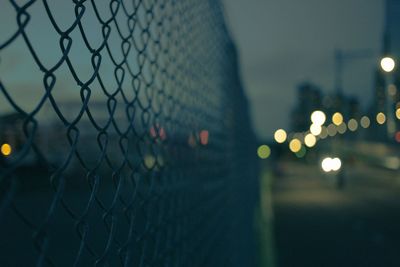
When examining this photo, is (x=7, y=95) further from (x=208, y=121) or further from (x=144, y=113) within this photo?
(x=208, y=121)

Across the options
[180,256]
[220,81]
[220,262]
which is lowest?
[220,262]

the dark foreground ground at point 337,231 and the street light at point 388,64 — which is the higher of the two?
the street light at point 388,64

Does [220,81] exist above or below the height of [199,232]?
above

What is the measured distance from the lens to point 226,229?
3.49m

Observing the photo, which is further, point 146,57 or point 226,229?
point 226,229

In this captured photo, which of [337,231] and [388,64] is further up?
[388,64]

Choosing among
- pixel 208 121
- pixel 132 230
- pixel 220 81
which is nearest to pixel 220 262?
pixel 208 121

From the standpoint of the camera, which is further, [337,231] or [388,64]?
[337,231]

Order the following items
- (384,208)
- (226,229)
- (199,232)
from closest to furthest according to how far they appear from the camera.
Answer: (199,232) < (226,229) < (384,208)

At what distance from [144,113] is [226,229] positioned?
6.70 ft

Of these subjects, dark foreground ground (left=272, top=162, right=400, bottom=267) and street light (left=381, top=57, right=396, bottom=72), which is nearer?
dark foreground ground (left=272, top=162, right=400, bottom=267)

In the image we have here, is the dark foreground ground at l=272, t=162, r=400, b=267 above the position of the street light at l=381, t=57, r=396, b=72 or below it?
below

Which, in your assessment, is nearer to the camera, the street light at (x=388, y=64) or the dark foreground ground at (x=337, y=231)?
the dark foreground ground at (x=337, y=231)

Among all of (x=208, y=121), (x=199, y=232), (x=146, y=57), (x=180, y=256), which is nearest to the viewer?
(x=146, y=57)
